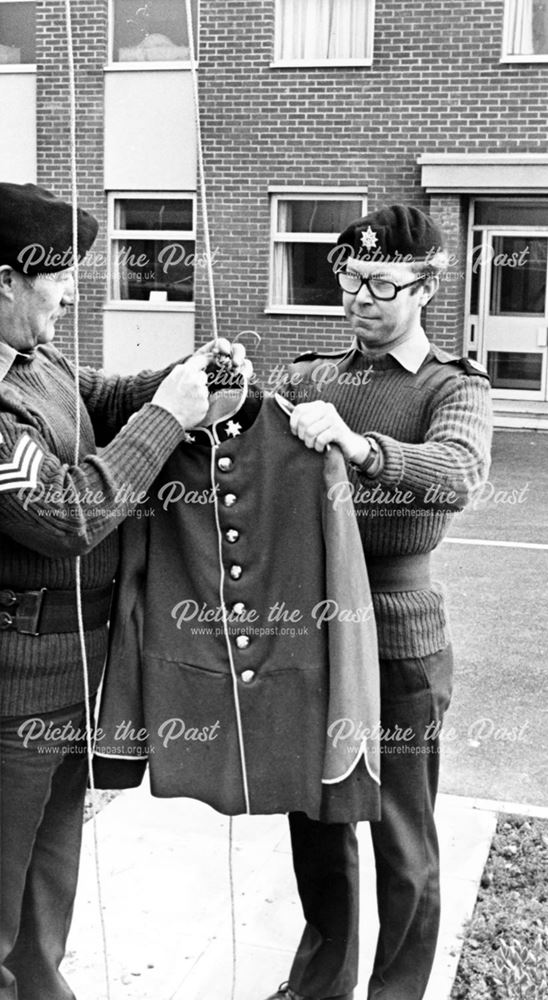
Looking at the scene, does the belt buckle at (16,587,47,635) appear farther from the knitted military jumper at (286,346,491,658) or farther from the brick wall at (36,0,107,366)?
the brick wall at (36,0,107,366)

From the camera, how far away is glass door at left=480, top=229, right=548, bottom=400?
14.8 m

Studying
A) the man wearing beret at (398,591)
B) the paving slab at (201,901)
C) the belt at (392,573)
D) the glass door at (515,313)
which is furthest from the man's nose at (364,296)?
the glass door at (515,313)

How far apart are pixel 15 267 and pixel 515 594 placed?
5.73 m

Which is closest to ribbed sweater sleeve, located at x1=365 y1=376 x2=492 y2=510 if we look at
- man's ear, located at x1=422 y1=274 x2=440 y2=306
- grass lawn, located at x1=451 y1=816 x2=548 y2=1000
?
man's ear, located at x1=422 y1=274 x2=440 y2=306

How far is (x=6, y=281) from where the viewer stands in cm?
243

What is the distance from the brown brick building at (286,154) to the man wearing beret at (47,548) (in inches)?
477

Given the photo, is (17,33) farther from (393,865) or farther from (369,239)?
(393,865)

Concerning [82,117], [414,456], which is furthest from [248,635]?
[82,117]

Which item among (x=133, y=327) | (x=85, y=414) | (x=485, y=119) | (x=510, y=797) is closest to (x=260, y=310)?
(x=133, y=327)

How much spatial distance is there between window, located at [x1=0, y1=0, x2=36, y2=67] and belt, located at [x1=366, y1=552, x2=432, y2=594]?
14.5 meters

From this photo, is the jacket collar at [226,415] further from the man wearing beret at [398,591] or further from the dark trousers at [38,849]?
the dark trousers at [38,849]

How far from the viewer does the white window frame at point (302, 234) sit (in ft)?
48.3

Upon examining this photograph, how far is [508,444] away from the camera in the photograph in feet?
44.9

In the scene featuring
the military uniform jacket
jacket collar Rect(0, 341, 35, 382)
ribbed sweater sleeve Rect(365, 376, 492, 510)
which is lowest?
the military uniform jacket
